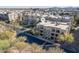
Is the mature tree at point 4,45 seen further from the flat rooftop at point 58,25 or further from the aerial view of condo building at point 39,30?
the flat rooftop at point 58,25

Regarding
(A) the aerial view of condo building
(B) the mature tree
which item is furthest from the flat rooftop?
(B) the mature tree

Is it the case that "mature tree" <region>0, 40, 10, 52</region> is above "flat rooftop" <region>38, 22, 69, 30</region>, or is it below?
below

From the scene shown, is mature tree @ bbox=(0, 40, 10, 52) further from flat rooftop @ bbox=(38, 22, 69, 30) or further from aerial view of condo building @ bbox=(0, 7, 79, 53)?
A: flat rooftop @ bbox=(38, 22, 69, 30)

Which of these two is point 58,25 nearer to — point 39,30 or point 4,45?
point 39,30

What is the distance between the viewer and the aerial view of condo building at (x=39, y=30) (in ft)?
10.2

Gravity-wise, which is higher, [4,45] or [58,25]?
[58,25]

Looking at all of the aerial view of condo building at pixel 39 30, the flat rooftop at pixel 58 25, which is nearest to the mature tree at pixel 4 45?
the aerial view of condo building at pixel 39 30

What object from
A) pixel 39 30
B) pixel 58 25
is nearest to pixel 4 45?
pixel 39 30

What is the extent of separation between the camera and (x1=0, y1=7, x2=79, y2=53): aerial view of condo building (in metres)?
3.10

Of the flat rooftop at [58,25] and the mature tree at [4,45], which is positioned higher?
the flat rooftop at [58,25]

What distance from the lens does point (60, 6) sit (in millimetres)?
3082

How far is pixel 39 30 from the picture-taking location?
3.12 meters
